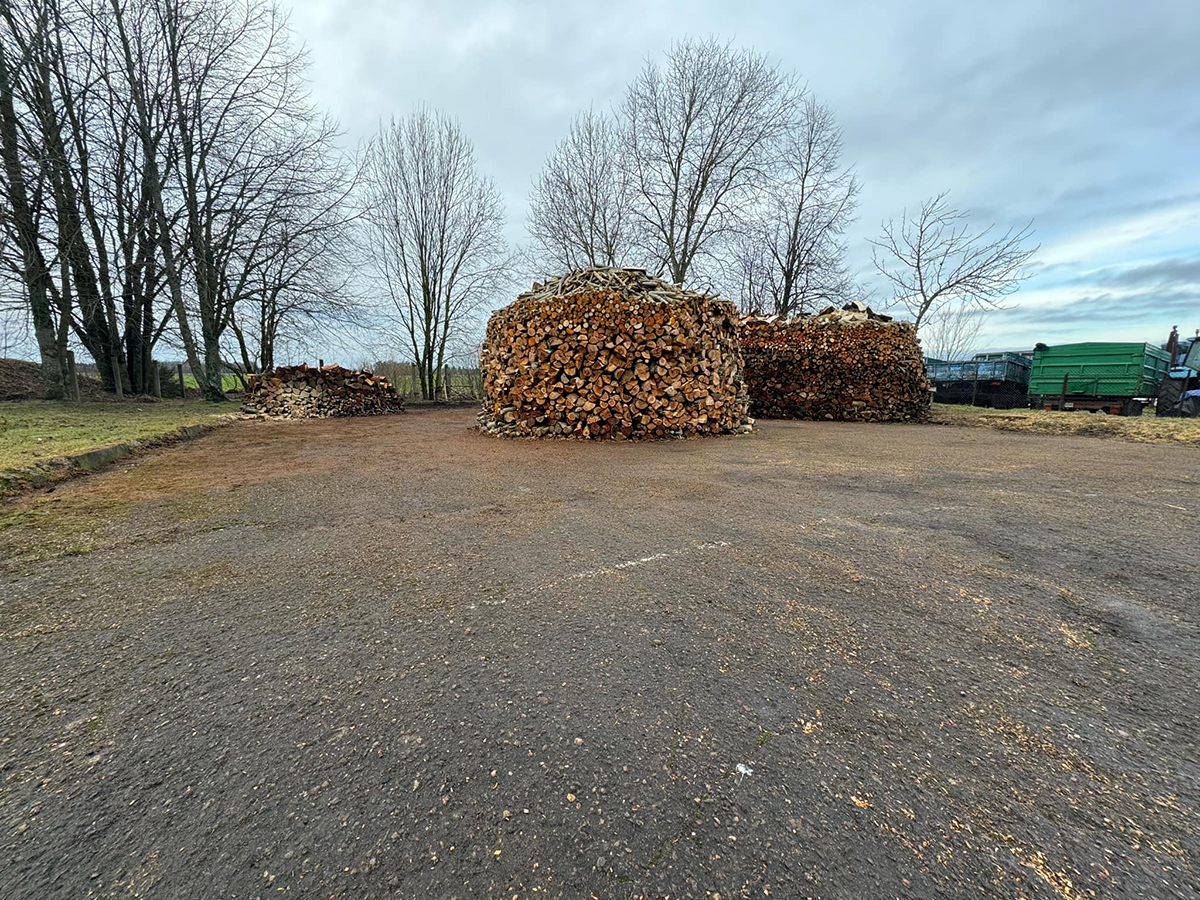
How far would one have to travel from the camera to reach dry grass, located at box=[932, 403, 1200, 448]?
224 inches

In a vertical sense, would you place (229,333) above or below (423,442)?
above

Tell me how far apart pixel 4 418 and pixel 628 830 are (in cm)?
860

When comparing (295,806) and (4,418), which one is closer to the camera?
(295,806)

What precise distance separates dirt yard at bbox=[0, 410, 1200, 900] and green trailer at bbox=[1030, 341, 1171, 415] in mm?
12303

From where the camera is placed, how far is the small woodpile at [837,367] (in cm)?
862

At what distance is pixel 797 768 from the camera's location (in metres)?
0.92

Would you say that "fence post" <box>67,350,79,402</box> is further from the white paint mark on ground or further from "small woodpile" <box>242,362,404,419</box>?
the white paint mark on ground

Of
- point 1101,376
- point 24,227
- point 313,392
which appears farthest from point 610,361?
point 1101,376

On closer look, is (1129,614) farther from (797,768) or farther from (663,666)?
(663,666)

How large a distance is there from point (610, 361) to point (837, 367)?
216 inches

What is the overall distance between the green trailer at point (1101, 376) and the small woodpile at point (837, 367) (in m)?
5.54

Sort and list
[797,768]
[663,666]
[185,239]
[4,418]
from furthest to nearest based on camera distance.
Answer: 1. [185,239]
2. [4,418]
3. [663,666]
4. [797,768]

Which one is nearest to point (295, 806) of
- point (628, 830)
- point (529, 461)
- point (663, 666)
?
point (628, 830)

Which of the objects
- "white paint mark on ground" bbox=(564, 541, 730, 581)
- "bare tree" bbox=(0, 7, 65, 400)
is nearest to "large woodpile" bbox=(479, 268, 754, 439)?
"white paint mark on ground" bbox=(564, 541, 730, 581)
